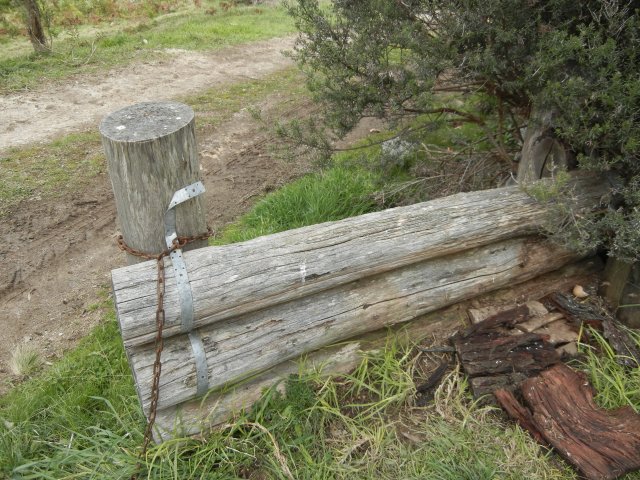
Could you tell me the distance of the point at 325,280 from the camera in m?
3.19

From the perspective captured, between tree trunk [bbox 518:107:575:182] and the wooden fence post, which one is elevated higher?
the wooden fence post

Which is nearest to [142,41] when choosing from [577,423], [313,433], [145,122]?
[145,122]

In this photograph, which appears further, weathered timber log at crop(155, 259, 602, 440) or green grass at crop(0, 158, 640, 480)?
weathered timber log at crop(155, 259, 602, 440)

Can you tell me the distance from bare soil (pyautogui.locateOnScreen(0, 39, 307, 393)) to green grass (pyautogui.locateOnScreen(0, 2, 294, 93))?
60cm

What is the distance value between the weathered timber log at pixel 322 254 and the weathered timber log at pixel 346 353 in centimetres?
43

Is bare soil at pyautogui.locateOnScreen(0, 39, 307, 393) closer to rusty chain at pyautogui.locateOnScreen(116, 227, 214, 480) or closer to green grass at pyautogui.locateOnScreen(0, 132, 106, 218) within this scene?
green grass at pyautogui.locateOnScreen(0, 132, 106, 218)

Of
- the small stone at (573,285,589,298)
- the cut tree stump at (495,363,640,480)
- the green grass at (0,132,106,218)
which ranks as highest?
the green grass at (0,132,106,218)

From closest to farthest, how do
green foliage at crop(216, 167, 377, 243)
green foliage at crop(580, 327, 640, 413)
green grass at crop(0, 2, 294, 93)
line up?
green foliage at crop(580, 327, 640, 413) → green foliage at crop(216, 167, 377, 243) → green grass at crop(0, 2, 294, 93)

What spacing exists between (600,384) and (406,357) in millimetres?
1152

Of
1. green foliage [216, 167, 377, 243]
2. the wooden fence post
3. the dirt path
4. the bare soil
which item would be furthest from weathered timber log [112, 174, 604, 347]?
the dirt path

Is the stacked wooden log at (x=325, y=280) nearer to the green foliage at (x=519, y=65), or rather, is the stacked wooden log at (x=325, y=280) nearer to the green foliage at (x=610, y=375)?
the green foliage at (x=519, y=65)

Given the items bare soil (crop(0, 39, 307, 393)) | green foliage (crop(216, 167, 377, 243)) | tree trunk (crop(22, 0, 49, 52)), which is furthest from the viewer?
tree trunk (crop(22, 0, 49, 52))

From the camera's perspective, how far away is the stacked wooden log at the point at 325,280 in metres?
2.88

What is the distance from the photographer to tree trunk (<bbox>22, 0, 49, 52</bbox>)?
32.2ft
